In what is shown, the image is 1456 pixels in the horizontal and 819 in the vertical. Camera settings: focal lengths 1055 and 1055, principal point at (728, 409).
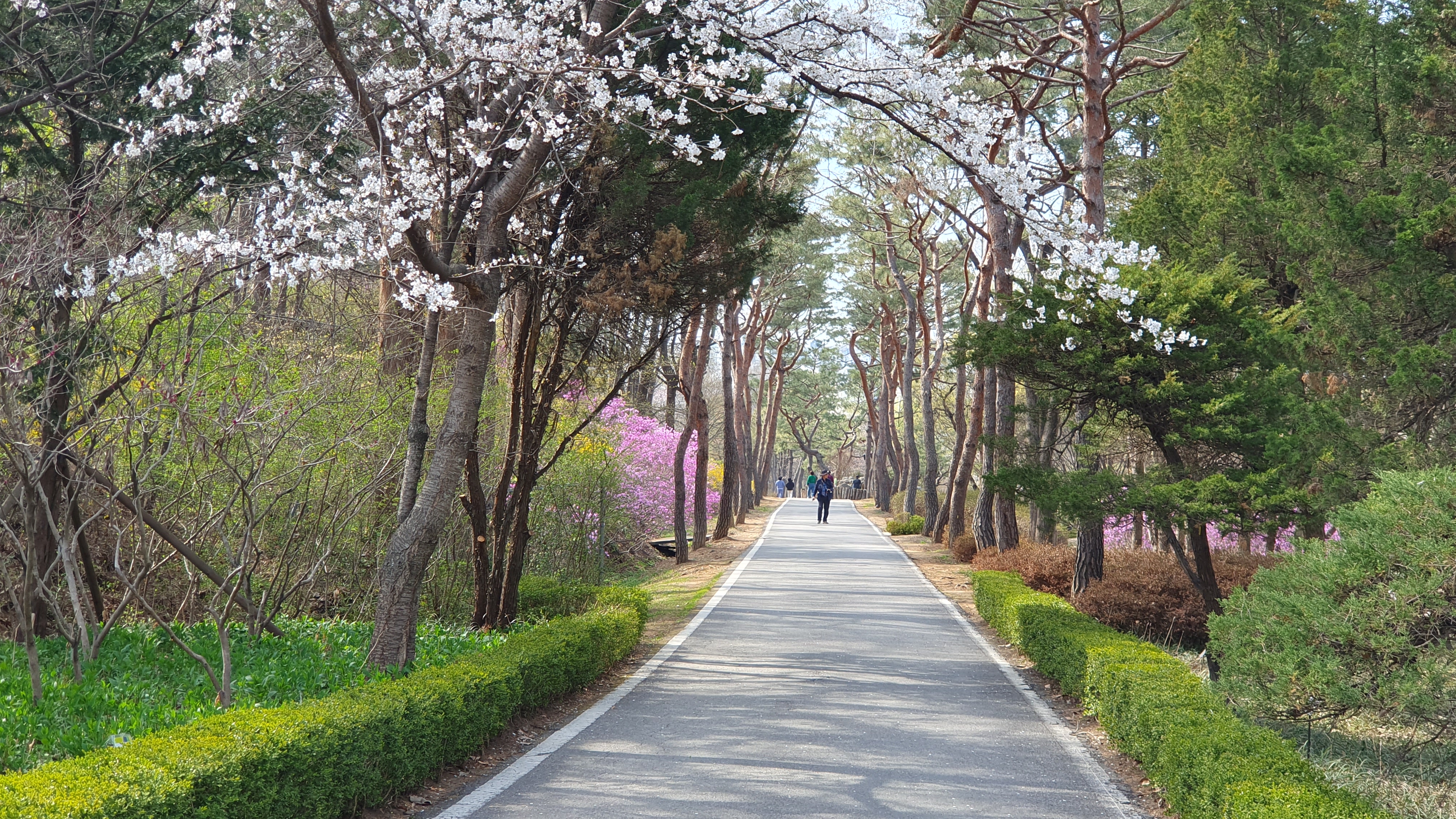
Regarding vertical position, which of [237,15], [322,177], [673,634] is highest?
[237,15]

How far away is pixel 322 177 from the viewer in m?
10.6

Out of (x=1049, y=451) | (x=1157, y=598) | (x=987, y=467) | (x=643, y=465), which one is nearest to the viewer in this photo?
(x=1049, y=451)

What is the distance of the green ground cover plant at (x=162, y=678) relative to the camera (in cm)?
618

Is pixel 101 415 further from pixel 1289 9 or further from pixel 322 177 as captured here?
pixel 1289 9

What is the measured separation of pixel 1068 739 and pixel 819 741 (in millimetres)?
1833

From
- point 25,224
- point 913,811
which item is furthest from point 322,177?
point 913,811

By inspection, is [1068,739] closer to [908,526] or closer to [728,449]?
[728,449]

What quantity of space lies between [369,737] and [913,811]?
2.86 m

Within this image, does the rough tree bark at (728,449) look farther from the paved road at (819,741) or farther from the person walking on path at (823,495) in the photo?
the paved road at (819,741)

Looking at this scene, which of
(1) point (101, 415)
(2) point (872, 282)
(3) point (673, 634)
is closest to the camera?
(1) point (101, 415)

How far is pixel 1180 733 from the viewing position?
5801mm

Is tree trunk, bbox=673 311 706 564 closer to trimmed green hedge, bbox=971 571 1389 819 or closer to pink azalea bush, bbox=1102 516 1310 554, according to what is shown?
pink azalea bush, bbox=1102 516 1310 554

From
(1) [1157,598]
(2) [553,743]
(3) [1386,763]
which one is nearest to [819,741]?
(2) [553,743]

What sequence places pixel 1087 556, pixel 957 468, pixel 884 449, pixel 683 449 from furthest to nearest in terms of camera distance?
1. pixel 884 449
2. pixel 957 468
3. pixel 683 449
4. pixel 1087 556
